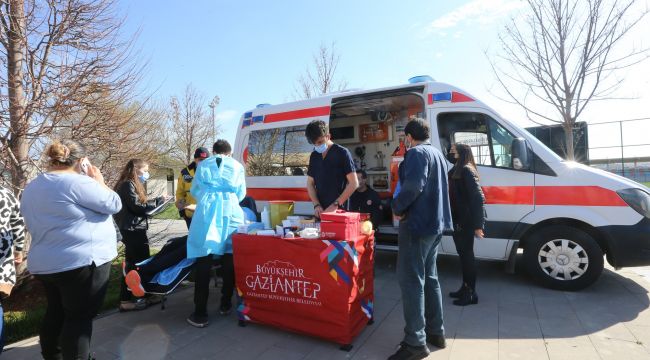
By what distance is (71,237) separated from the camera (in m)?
2.38

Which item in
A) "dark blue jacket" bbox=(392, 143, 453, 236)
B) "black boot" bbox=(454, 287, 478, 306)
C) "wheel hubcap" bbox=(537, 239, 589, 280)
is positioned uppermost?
"dark blue jacket" bbox=(392, 143, 453, 236)

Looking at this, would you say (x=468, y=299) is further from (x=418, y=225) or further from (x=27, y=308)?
(x=27, y=308)

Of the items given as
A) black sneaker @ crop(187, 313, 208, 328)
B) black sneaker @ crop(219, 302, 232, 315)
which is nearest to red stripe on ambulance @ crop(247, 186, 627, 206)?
black sneaker @ crop(219, 302, 232, 315)

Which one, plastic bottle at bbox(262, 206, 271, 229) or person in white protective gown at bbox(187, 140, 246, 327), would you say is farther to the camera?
plastic bottle at bbox(262, 206, 271, 229)

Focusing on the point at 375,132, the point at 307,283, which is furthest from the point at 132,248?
the point at 375,132

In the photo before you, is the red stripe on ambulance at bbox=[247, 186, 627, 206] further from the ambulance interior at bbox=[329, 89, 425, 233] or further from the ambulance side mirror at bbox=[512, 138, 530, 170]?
the ambulance interior at bbox=[329, 89, 425, 233]

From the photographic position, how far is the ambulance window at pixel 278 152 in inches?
238

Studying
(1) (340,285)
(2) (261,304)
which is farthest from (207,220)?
(1) (340,285)

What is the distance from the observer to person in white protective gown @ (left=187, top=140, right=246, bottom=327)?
3.53 m

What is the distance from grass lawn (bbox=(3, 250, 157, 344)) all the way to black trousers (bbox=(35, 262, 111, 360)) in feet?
4.91

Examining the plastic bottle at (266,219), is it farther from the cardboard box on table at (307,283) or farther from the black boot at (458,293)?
the black boot at (458,293)

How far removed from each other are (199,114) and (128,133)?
13.0 m

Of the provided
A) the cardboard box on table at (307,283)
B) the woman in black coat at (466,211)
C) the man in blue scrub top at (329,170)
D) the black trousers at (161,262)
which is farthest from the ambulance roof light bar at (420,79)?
the black trousers at (161,262)

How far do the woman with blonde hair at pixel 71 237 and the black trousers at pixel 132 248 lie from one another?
4.74 ft
